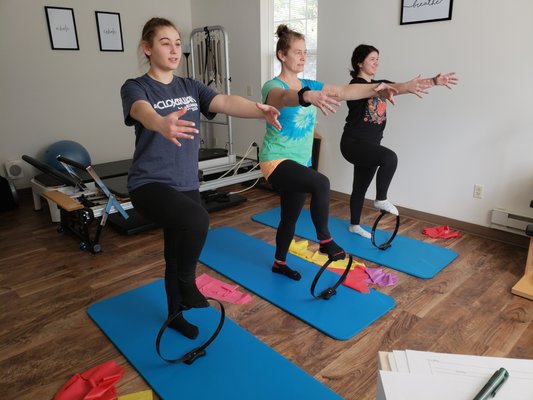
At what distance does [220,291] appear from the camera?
2.44 metres

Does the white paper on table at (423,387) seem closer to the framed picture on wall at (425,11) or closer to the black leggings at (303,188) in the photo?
the black leggings at (303,188)

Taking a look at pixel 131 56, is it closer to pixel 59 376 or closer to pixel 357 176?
pixel 357 176

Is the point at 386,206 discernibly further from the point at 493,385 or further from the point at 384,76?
the point at 493,385

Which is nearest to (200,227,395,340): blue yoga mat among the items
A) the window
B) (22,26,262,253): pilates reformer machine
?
(22,26,262,253): pilates reformer machine

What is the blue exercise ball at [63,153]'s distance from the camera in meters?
4.16

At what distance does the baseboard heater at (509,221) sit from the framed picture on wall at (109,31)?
443cm

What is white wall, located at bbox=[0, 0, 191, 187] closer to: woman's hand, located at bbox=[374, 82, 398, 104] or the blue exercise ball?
the blue exercise ball

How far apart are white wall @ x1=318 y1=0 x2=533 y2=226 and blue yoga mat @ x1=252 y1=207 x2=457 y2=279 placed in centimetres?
61

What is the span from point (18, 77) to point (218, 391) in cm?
412

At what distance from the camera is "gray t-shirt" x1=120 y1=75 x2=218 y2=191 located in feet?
5.42

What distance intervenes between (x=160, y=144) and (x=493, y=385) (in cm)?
140

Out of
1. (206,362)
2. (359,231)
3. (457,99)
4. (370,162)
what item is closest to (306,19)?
(457,99)

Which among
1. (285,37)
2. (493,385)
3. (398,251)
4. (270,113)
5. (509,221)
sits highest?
(285,37)

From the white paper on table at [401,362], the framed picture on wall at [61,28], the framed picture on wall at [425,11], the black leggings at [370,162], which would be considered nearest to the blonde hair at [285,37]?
the black leggings at [370,162]
